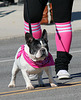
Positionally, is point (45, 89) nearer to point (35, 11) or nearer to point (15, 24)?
point (35, 11)

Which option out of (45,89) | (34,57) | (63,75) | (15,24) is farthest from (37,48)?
(15,24)

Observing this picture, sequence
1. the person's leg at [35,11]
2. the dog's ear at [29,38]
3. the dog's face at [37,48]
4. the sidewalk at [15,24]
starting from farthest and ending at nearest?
1. the sidewalk at [15,24]
2. the person's leg at [35,11]
3. the dog's ear at [29,38]
4. the dog's face at [37,48]

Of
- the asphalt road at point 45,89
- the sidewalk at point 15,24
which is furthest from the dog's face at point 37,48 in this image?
the sidewalk at point 15,24

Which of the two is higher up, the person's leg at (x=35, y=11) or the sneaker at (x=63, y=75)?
the person's leg at (x=35, y=11)

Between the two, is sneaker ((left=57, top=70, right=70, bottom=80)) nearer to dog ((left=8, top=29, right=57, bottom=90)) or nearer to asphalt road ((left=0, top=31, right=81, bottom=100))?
asphalt road ((left=0, top=31, right=81, bottom=100))

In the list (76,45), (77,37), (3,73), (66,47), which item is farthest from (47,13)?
(66,47)

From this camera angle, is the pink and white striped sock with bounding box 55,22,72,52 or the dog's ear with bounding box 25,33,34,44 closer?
the dog's ear with bounding box 25,33,34,44

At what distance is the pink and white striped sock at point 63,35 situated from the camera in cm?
605

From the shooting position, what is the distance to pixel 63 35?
609 centimetres

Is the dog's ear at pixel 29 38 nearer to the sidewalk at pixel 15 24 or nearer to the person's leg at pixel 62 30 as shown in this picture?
the person's leg at pixel 62 30

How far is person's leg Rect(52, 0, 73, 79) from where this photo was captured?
5969 mm

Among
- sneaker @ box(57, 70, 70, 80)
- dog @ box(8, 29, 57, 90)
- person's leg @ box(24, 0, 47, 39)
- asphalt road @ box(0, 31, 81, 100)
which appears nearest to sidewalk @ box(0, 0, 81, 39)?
asphalt road @ box(0, 31, 81, 100)

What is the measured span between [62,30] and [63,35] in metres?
0.09

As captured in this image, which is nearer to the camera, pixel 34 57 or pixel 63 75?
pixel 34 57
